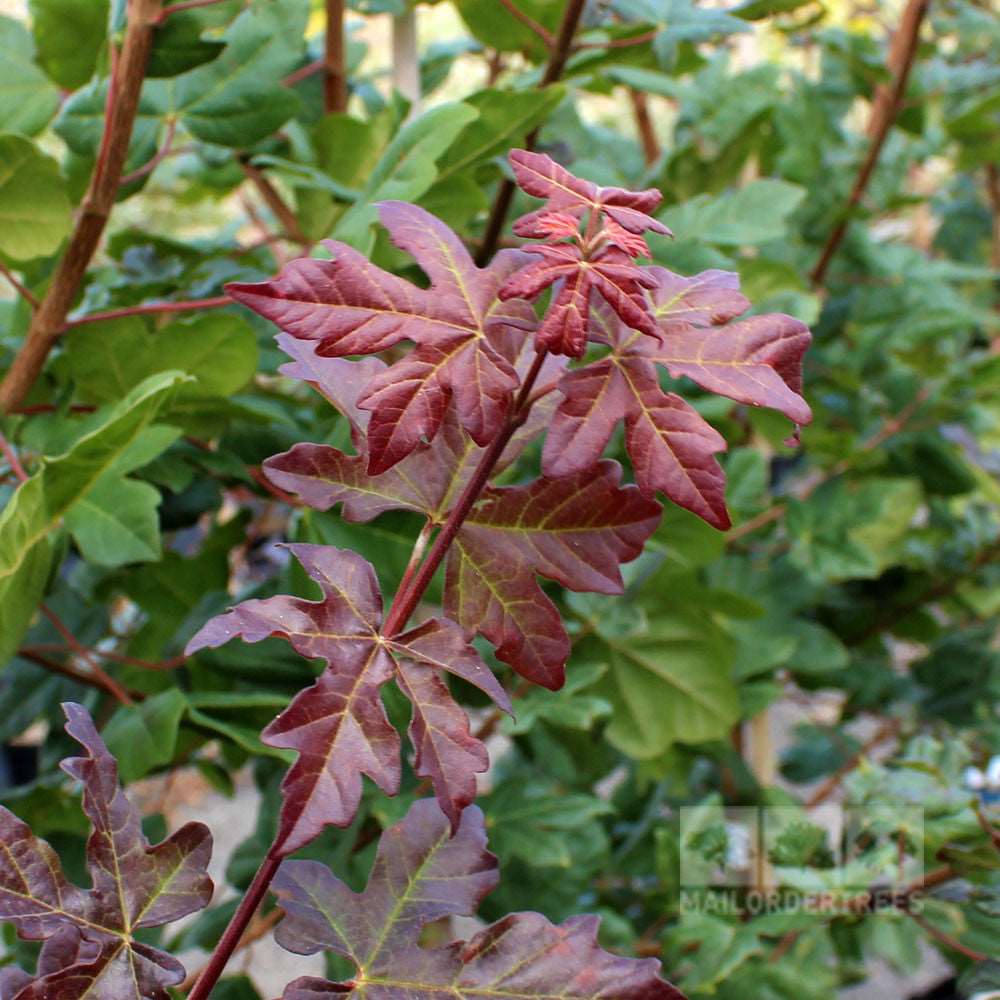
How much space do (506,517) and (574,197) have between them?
0.11 metres

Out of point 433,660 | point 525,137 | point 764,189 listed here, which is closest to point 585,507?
point 433,660

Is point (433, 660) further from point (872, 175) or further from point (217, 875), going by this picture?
point (217, 875)

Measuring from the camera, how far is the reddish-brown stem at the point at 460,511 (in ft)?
1.12

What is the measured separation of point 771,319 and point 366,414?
0.49 feet

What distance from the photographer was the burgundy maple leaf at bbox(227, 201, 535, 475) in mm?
328

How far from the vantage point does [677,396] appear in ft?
1.09

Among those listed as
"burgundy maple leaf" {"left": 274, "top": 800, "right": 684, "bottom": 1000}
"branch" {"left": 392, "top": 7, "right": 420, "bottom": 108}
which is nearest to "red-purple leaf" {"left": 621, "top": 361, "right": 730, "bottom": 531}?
"burgundy maple leaf" {"left": 274, "top": 800, "right": 684, "bottom": 1000}

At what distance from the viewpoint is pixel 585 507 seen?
380 mm

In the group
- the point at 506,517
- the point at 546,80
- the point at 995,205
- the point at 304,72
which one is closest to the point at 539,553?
the point at 506,517

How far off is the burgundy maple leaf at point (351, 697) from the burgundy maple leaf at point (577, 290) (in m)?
0.09

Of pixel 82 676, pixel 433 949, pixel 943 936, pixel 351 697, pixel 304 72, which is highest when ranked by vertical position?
pixel 304 72

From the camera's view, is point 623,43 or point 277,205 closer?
point 623,43

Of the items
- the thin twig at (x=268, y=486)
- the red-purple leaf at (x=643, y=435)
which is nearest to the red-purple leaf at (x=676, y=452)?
the red-purple leaf at (x=643, y=435)

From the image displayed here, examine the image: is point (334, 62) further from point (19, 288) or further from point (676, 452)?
point (676, 452)
